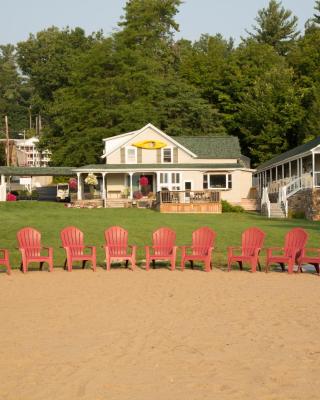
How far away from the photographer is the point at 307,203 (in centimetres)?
3422

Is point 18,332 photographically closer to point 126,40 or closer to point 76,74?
point 76,74

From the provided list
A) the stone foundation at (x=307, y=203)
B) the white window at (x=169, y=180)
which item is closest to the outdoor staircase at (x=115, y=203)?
the white window at (x=169, y=180)

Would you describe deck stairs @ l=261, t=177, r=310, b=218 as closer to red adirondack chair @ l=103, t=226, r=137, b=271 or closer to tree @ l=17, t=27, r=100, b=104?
red adirondack chair @ l=103, t=226, r=137, b=271

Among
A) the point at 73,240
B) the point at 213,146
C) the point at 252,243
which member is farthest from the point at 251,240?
the point at 213,146

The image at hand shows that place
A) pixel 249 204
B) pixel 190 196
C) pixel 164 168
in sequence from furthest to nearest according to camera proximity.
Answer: pixel 164 168 → pixel 249 204 → pixel 190 196

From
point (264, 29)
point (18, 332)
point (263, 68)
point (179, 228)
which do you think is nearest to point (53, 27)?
point (264, 29)

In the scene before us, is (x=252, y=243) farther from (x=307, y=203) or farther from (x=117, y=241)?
(x=307, y=203)

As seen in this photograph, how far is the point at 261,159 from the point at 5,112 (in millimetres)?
76302

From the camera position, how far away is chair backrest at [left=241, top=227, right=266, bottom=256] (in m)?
16.9

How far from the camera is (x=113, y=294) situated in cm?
1260

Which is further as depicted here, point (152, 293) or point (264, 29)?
point (264, 29)

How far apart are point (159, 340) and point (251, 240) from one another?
8.96 metres

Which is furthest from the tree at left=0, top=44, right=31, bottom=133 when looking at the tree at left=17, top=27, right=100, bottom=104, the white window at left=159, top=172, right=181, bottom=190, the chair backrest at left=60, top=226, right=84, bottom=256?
the chair backrest at left=60, top=226, right=84, bottom=256

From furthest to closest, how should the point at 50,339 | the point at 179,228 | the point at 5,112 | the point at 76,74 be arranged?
the point at 5,112 → the point at 76,74 → the point at 179,228 → the point at 50,339
